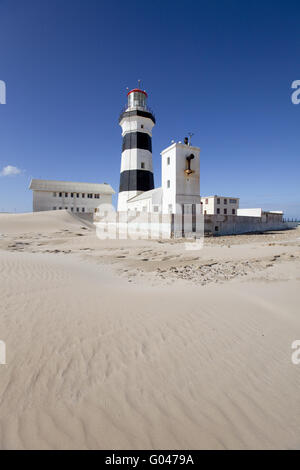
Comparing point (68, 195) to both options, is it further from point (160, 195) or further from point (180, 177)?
point (180, 177)

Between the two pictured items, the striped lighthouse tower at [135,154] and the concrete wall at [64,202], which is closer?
the striped lighthouse tower at [135,154]

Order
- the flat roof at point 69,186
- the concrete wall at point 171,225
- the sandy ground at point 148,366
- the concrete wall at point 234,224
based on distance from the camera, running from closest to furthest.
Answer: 1. the sandy ground at point 148,366
2. the concrete wall at point 171,225
3. the concrete wall at point 234,224
4. the flat roof at point 69,186

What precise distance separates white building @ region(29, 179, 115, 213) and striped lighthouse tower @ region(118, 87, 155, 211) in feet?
34.1

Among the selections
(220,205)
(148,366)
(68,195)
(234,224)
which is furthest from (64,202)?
(148,366)

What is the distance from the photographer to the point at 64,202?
3756 centimetres

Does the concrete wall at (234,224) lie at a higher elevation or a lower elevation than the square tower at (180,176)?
lower

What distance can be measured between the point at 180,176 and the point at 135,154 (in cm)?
1201

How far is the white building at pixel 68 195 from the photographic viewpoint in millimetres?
36406

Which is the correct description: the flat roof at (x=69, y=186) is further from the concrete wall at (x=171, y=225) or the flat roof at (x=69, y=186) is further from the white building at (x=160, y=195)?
the concrete wall at (x=171, y=225)

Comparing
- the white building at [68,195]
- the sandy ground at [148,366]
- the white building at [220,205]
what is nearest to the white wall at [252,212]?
the white building at [220,205]

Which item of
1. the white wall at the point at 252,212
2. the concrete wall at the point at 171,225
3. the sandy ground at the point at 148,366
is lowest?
the sandy ground at the point at 148,366

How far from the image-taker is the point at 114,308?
4.07 m
